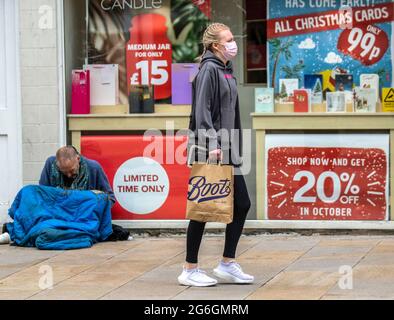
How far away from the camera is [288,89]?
973 centimetres

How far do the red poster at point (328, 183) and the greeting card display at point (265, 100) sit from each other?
42cm

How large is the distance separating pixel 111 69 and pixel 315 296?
393cm

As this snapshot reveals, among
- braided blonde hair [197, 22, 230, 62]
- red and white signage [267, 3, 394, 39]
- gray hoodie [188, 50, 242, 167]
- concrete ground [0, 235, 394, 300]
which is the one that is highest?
red and white signage [267, 3, 394, 39]

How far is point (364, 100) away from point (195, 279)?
315 cm

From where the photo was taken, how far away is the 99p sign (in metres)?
9.56

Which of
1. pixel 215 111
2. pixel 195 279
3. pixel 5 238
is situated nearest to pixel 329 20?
pixel 215 111

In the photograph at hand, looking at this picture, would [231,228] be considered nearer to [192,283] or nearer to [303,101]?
[192,283]

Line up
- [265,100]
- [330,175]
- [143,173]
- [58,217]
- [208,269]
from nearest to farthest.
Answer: [208,269] < [58,217] < [330,175] < [265,100] < [143,173]

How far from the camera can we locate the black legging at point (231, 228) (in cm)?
729

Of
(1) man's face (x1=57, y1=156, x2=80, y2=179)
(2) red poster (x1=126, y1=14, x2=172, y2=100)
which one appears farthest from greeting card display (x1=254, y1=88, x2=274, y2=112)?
(1) man's face (x1=57, y1=156, x2=80, y2=179)

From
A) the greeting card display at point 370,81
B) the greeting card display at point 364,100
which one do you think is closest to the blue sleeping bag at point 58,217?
the greeting card display at point 364,100

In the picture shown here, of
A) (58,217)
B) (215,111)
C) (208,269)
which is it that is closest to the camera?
(215,111)

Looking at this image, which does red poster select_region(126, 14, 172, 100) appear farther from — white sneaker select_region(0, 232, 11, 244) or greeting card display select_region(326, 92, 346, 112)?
white sneaker select_region(0, 232, 11, 244)

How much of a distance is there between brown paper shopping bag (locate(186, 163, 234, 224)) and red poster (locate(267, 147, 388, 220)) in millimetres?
2567
